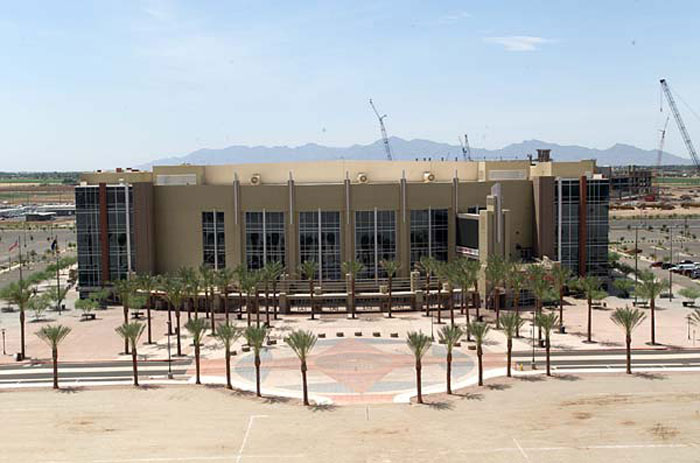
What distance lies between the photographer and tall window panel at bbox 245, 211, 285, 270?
11450 cm

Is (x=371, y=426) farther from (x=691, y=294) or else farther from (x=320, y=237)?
(x=691, y=294)

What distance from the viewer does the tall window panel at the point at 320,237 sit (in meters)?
114

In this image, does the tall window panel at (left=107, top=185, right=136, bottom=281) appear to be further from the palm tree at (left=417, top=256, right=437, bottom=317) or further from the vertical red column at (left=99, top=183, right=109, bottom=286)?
the palm tree at (left=417, top=256, right=437, bottom=317)

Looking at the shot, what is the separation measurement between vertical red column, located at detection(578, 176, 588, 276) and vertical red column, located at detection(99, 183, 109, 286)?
254 ft

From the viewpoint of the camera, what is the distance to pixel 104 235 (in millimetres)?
116500

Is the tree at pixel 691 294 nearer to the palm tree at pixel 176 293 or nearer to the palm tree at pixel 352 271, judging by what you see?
the palm tree at pixel 352 271

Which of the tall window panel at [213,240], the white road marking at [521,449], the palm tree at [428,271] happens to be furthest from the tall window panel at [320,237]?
the white road marking at [521,449]

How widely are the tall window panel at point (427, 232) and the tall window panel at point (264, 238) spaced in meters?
21.0

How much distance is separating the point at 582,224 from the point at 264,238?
2051 inches

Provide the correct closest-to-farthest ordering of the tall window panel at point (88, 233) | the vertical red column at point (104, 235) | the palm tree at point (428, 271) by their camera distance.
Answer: the palm tree at point (428, 271) → the vertical red column at point (104, 235) → the tall window panel at point (88, 233)

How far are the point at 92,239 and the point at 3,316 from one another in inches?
719

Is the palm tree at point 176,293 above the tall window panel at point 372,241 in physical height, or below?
below

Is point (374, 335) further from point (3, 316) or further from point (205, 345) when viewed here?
point (3, 316)

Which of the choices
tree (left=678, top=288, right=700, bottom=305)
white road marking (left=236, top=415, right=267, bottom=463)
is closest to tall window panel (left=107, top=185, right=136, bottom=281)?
white road marking (left=236, top=415, right=267, bottom=463)
